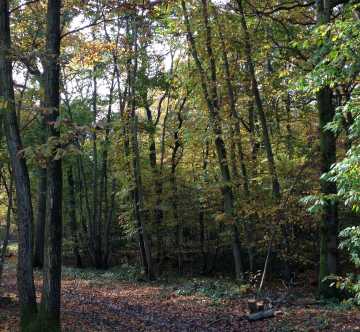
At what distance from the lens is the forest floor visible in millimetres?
9047

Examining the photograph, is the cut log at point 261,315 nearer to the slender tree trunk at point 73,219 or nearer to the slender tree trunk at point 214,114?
the slender tree trunk at point 214,114

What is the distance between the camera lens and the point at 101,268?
24.1 m

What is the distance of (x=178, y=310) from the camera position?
1184cm

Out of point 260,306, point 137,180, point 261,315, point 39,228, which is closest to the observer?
point 261,315

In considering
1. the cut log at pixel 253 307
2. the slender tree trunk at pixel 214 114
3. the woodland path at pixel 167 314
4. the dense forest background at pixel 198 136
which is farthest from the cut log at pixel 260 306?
the slender tree trunk at pixel 214 114

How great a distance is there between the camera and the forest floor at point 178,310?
9047 mm

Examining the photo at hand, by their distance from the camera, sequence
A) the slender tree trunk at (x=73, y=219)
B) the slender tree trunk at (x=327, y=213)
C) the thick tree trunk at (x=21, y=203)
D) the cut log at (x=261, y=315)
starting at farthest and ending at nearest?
the slender tree trunk at (x=73, y=219) < the slender tree trunk at (x=327, y=213) < the cut log at (x=261, y=315) < the thick tree trunk at (x=21, y=203)

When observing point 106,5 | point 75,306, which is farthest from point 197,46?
point 75,306

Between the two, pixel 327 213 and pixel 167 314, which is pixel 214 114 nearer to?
pixel 327 213

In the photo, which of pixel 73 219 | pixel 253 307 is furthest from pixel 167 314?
pixel 73 219

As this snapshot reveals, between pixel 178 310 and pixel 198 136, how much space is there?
9203mm

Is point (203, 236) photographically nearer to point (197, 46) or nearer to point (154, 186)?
point (154, 186)

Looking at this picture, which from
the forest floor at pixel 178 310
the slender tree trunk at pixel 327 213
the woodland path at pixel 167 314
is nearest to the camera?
the woodland path at pixel 167 314

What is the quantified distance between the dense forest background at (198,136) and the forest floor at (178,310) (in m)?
0.84
